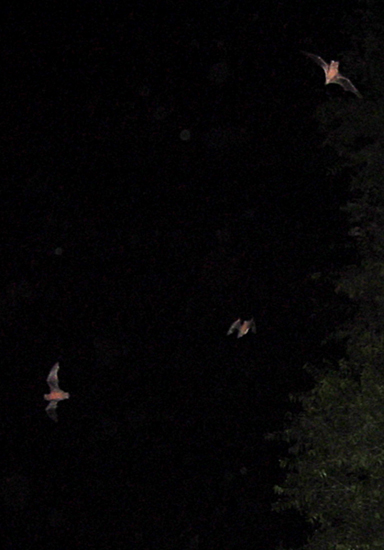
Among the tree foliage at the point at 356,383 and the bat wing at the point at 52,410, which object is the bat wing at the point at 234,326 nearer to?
the tree foliage at the point at 356,383

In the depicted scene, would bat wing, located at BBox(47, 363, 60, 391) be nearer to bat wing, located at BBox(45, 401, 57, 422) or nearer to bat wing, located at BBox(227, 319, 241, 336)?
bat wing, located at BBox(45, 401, 57, 422)

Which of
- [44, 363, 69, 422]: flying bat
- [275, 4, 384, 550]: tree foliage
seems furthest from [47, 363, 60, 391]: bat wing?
[275, 4, 384, 550]: tree foliage

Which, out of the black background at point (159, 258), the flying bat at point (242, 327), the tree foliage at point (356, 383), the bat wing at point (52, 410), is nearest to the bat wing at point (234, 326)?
the flying bat at point (242, 327)

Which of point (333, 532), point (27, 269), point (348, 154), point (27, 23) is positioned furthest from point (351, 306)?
point (27, 23)

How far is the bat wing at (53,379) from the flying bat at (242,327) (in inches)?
66.6

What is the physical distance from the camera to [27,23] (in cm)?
382

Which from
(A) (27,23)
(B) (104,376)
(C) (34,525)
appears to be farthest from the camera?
(B) (104,376)

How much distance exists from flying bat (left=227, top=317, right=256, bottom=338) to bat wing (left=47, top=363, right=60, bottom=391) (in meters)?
1.69

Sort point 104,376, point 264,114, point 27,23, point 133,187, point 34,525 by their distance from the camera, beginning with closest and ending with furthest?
point 27,23
point 34,525
point 104,376
point 133,187
point 264,114

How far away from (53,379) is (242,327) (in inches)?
69.9

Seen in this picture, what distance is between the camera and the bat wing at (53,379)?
3770 millimetres

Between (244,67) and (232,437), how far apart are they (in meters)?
3.02

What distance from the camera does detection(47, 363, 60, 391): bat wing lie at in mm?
3770

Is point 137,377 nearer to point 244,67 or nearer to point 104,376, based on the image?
point 104,376
